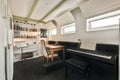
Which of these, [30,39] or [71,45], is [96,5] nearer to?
[71,45]

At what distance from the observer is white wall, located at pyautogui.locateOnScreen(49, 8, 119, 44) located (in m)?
1.90

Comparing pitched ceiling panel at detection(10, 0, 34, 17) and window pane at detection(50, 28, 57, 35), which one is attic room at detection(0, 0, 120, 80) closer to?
pitched ceiling panel at detection(10, 0, 34, 17)

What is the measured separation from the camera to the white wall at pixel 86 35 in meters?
1.90

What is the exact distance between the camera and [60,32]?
3932mm

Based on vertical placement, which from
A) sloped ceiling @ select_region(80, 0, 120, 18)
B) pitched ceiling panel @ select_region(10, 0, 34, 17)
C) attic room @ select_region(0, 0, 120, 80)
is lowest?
attic room @ select_region(0, 0, 120, 80)

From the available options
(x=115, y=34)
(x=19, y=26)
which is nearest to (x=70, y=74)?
(x=115, y=34)

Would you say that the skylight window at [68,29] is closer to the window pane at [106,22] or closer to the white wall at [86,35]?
the white wall at [86,35]

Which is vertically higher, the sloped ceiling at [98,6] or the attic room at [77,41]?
the sloped ceiling at [98,6]

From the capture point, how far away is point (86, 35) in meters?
2.58

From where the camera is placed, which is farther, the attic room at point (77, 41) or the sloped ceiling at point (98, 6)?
the sloped ceiling at point (98, 6)

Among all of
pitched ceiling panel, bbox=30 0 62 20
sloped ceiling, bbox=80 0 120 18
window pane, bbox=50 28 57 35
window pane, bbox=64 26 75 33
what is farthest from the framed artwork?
sloped ceiling, bbox=80 0 120 18

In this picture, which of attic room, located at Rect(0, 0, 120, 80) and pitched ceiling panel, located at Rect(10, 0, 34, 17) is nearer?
attic room, located at Rect(0, 0, 120, 80)

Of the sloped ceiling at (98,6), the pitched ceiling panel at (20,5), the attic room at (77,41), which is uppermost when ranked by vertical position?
the pitched ceiling panel at (20,5)

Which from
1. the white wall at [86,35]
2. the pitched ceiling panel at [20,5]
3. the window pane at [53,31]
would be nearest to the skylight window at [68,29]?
the white wall at [86,35]
